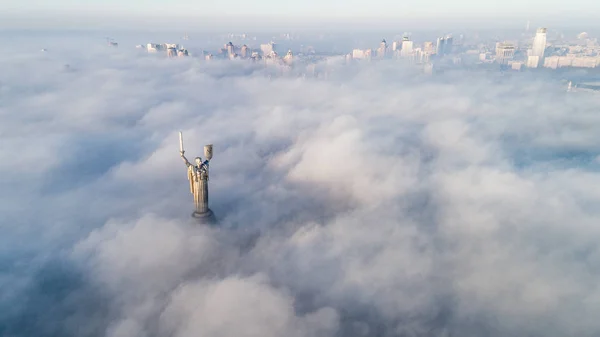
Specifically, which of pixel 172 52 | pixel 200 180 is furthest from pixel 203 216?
pixel 172 52

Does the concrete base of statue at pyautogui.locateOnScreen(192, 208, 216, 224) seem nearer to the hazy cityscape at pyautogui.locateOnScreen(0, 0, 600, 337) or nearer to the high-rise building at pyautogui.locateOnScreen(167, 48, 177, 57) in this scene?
the hazy cityscape at pyautogui.locateOnScreen(0, 0, 600, 337)

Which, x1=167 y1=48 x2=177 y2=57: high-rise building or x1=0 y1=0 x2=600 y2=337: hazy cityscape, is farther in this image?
x1=167 y1=48 x2=177 y2=57: high-rise building

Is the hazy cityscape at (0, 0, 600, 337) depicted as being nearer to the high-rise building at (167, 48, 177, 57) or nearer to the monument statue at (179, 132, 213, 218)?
the monument statue at (179, 132, 213, 218)

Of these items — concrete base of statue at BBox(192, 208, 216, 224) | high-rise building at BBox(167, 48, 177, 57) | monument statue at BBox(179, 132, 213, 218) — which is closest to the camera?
monument statue at BBox(179, 132, 213, 218)

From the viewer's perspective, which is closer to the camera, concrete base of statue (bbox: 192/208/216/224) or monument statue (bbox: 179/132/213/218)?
monument statue (bbox: 179/132/213/218)

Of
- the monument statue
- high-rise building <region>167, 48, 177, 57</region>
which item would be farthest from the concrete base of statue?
high-rise building <region>167, 48, 177, 57</region>

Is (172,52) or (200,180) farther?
(172,52)

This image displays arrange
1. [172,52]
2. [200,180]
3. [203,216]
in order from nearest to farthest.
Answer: [200,180] → [203,216] → [172,52]

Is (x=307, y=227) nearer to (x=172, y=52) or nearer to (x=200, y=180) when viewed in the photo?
(x=200, y=180)

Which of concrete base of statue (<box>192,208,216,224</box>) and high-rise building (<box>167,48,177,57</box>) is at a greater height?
high-rise building (<box>167,48,177,57</box>)

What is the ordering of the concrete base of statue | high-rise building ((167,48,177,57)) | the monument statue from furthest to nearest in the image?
high-rise building ((167,48,177,57)), the concrete base of statue, the monument statue

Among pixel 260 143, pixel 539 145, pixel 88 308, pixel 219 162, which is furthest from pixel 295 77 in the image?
pixel 88 308
